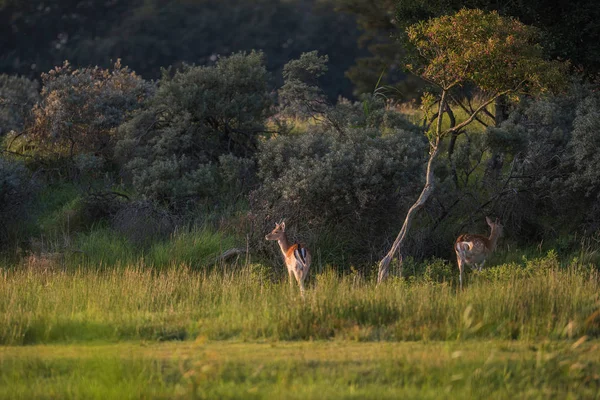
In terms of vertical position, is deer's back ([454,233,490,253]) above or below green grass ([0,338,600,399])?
below

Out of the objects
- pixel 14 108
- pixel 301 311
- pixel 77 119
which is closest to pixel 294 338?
pixel 301 311

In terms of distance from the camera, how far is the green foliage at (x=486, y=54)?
1534cm

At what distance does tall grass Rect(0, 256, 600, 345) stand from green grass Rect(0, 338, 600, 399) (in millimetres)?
616

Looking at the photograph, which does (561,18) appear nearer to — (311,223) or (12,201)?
(311,223)

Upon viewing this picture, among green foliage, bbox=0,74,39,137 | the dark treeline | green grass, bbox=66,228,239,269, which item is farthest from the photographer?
the dark treeline

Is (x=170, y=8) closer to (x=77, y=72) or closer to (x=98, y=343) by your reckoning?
(x=77, y=72)

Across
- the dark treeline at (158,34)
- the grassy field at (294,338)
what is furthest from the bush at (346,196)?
the dark treeline at (158,34)

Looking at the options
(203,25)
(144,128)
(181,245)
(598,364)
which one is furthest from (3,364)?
(203,25)

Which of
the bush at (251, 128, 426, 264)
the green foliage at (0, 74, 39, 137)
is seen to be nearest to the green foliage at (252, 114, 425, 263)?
the bush at (251, 128, 426, 264)

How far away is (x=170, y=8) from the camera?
57.0 m

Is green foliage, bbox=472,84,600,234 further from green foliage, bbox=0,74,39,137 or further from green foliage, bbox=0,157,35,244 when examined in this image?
green foliage, bbox=0,74,39,137

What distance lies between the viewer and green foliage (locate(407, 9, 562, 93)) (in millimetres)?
15344

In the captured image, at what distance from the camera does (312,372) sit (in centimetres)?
971

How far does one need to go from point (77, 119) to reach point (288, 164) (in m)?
7.38
